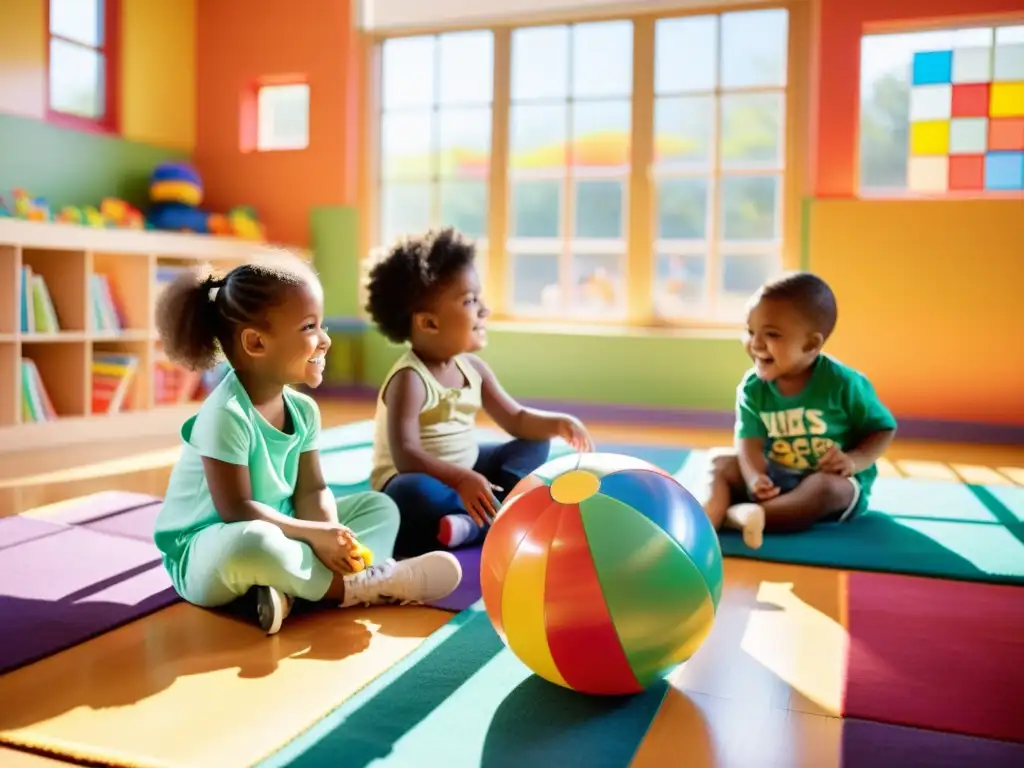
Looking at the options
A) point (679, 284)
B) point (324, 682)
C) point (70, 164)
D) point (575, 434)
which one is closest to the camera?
point (324, 682)

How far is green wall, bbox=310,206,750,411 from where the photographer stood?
4.65 m

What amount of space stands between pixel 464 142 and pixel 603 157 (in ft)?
2.77

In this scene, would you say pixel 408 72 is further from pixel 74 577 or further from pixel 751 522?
pixel 74 577

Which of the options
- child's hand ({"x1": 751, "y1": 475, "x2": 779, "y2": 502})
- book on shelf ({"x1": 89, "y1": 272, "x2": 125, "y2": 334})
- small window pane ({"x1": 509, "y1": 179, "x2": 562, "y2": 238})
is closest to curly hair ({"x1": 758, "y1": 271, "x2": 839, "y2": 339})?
child's hand ({"x1": 751, "y1": 475, "x2": 779, "y2": 502})

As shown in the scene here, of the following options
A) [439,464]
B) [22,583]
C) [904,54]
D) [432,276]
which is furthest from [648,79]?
[22,583]

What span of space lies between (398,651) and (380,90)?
4551mm

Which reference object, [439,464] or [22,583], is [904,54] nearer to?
[439,464]

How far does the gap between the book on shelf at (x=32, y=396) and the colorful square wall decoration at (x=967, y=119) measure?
3.97 metres

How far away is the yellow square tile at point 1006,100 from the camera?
418 cm

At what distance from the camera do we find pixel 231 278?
1.74 meters

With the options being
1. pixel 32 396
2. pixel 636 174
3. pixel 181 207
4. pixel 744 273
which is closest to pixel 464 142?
pixel 636 174

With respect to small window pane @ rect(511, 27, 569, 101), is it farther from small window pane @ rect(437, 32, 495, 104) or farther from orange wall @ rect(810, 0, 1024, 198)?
orange wall @ rect(810, 0, 1024, 198)

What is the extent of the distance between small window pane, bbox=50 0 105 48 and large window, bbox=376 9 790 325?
1547 mm

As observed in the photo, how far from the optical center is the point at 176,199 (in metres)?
4.93
